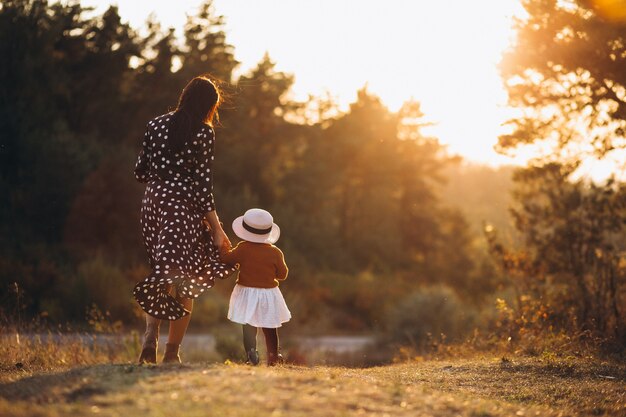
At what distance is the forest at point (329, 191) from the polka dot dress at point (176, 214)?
1020 millimetres

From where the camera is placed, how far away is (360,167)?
162 ft

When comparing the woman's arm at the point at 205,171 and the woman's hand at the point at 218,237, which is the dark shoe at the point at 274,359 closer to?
the woman's hand at the point at 218,237

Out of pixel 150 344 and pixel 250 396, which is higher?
pixel 150 344

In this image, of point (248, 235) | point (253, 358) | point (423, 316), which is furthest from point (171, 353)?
point (423, 316)

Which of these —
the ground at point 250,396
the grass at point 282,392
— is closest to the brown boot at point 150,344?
the grass at point 282,392

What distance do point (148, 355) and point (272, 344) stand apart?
1346 mm

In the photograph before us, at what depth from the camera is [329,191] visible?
4788cm

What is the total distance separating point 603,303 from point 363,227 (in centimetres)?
3617

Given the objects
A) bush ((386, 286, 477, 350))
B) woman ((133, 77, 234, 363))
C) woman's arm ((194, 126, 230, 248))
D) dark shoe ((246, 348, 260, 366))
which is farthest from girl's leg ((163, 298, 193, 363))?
bush ((386, 286, 477, 350))

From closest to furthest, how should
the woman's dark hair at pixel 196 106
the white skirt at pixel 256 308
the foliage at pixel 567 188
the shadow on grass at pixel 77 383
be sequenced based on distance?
the shadow on grass at pixel 77 383 < the woman's dark hair at pixel 196 106 < the white skirt at pixel 256 308 < the foliage at pixel 567 188

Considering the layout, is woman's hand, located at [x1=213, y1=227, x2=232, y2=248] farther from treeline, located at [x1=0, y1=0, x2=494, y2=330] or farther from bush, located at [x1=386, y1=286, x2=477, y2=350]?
bush, located at [x1=386, y1=286, x2=477, y2=350]

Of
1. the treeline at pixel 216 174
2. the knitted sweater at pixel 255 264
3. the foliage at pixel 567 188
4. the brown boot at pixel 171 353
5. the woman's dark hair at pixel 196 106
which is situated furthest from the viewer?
the treeline at pixel 216 174

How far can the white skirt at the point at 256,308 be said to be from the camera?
836 cm

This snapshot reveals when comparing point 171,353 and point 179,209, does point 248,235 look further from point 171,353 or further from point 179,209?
point 171,353
